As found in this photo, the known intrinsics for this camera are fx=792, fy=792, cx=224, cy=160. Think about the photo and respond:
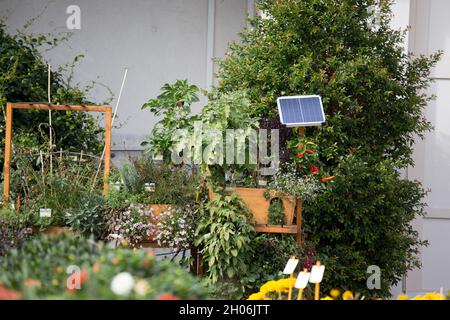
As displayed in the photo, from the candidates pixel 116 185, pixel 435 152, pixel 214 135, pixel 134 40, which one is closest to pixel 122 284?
pixel 214 135

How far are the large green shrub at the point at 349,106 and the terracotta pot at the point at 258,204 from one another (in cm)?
39

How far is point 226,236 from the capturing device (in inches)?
177

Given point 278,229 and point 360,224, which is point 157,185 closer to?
point 278,229

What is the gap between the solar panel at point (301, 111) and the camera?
460cm

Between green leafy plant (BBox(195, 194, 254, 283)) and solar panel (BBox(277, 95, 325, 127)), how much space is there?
56 centimetres

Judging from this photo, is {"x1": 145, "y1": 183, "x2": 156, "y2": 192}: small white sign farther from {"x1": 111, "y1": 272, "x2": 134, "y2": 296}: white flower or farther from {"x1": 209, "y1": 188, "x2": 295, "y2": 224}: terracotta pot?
{"x1": 111, "y1": 272, "x2": 134, "y2": 296}: white flower

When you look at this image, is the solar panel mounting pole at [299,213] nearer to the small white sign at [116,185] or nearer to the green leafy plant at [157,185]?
the green leafy plant at [157,185]

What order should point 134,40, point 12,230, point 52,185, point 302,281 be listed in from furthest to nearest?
point 134,40 < point 52,185 < point 12,230 < point 302,281

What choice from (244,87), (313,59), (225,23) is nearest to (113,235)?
(244,87)

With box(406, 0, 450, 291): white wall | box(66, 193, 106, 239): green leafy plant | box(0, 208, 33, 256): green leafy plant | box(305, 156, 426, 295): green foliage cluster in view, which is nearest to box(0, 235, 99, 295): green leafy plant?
box(0, 208, 33, 256): green leafy plant

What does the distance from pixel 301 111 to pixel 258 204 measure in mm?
615

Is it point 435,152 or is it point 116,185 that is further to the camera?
point 435,152

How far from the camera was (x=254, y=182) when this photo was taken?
5.01 meters

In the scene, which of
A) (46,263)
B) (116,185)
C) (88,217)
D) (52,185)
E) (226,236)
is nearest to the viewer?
(46,263)
